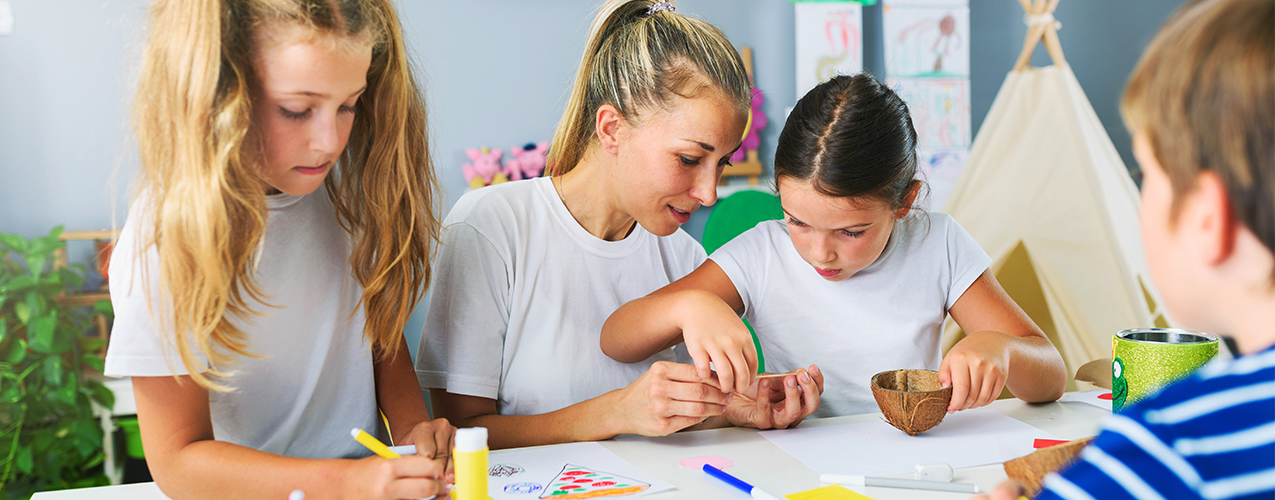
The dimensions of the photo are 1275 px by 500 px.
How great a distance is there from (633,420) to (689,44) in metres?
0.49

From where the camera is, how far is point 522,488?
0.78 meters

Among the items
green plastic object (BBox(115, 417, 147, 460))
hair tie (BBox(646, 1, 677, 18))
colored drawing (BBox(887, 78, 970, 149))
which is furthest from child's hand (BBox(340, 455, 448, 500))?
colored drawing (BBox(887, 78, 970, 149))

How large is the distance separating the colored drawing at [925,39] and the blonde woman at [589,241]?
1664mm

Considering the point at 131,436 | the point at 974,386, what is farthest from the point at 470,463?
the point at 131,436

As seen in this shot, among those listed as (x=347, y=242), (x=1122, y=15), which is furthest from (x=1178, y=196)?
(x=1122, y=15)

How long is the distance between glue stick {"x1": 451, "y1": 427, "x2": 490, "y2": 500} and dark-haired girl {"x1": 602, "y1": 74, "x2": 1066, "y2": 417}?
0.32 metres

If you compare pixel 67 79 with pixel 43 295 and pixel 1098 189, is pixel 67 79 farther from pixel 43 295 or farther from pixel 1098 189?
pixel 1098 189

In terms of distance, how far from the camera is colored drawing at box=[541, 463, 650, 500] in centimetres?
76

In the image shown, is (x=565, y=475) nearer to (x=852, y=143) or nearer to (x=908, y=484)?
(x=908, y=484)

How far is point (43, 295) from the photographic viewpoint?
202cm

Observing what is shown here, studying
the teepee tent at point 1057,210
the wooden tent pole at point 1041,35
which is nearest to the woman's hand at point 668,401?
the teepee tent at point 1057,210

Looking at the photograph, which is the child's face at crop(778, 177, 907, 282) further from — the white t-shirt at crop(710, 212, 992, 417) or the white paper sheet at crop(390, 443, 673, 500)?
the white paper sheet at crop(390, 443, 673, 500)

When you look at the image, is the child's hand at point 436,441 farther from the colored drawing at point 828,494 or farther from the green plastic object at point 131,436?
the green plastic object at point 131,436

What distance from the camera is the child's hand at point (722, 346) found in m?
0.90
